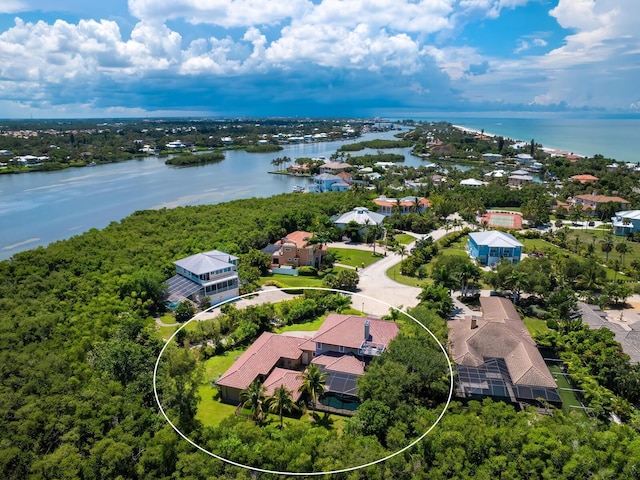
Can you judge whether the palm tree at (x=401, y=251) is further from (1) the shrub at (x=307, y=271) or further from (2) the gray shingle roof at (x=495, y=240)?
(1) the shrub at (x=307, y=271)

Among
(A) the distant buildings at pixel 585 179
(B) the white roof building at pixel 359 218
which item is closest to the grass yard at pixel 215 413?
(B) the white roof building at pixel 359 218

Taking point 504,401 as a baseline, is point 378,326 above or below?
above

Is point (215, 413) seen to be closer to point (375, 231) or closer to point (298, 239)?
point (298, 239)

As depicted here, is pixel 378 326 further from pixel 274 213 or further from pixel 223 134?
pixel 223 134

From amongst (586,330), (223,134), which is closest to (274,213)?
(586,330)

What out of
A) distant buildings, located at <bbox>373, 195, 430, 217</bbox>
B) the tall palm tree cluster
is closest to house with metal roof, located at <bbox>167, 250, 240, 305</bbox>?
the tall palm tree cluster

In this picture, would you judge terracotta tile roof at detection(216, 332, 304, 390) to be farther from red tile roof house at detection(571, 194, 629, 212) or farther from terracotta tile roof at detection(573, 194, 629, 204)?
terracotta tile roof at detection(573, 194, 629, 204)

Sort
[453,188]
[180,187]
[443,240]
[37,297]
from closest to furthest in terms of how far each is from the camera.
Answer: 1. [37,297]
2. [443,240]
3. [453,188]
4. [180,187]
